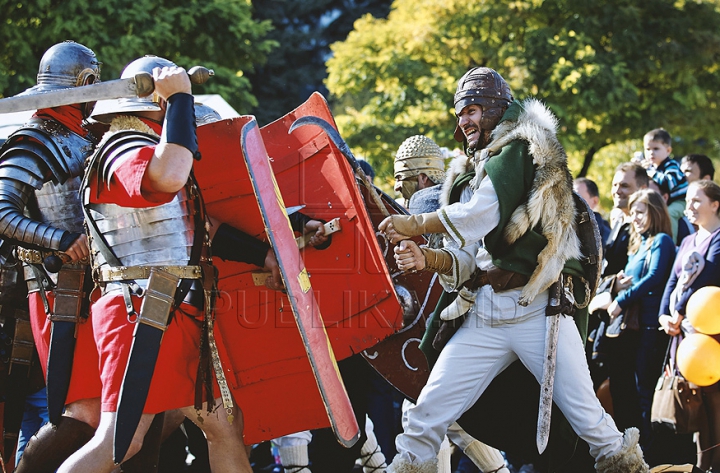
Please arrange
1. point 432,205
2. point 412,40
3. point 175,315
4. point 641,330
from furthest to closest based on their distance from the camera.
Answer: point 412,40 → point 641,330 → point 432,205 → point 175,315

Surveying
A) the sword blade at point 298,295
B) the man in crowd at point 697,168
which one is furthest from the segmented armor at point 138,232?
the man in crowd at point 697,168

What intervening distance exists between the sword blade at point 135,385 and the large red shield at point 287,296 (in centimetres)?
79

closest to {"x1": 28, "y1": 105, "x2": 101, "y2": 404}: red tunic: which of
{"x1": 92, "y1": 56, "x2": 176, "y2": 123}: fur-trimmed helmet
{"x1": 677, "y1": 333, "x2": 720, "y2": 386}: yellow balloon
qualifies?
{"x1": 92, "y1": 56, "x2": 176, "y2": 123}: fur-trimmed helmet

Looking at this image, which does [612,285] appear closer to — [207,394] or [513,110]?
[513,110]

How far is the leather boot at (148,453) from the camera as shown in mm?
3383

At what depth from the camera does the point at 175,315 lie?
3.22m

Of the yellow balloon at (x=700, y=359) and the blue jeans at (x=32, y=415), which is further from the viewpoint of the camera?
the yellow balloon at (x=700, y=359)

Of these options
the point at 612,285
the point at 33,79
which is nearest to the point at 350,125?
the point at 33,79

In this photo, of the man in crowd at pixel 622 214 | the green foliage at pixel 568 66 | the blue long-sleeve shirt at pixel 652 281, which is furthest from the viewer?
the green foliage at pixel 568 66

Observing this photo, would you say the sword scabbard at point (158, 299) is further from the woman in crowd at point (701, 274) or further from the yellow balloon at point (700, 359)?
the woman in crowd at point (701, 274)

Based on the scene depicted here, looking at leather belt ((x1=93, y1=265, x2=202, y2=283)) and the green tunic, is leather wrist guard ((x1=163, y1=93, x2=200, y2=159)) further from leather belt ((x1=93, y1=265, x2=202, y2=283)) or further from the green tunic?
the green tunic

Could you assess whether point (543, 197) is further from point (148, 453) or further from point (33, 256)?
point (33, 256)

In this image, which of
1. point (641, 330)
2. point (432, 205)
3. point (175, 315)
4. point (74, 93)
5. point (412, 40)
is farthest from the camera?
point (412, 40)

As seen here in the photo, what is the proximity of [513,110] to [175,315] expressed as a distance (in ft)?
4.95
